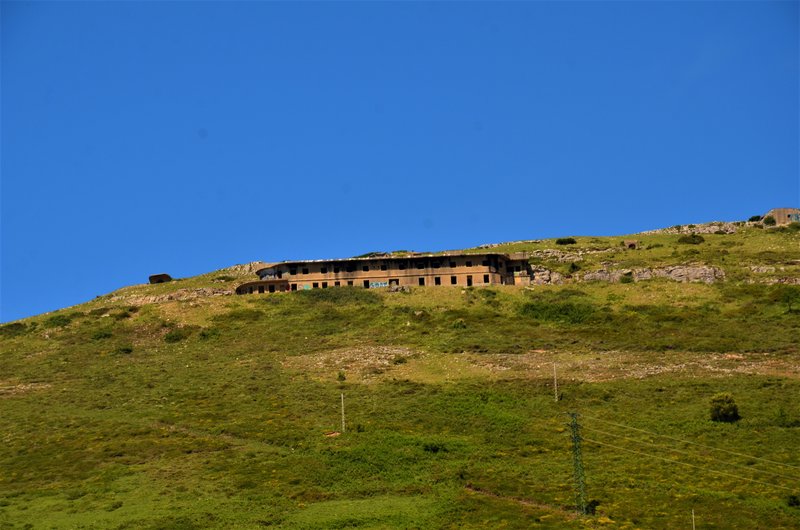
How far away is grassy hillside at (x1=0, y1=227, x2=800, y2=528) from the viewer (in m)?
63.4

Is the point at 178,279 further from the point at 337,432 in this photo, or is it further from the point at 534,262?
the point at 337,432

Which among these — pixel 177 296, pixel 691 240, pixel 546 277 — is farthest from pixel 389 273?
pixel 691 240

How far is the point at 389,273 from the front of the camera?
443 feet

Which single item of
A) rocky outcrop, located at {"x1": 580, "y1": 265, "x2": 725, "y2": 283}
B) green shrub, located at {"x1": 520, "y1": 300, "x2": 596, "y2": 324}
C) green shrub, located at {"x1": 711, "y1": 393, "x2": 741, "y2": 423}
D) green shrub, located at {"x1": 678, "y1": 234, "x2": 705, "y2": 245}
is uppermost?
green shrub, located at {"x1": 678, "y1": 234, "x2": 705, "y2": 245}

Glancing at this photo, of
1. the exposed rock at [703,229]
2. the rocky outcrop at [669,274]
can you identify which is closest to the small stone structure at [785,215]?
the exposed rock at [703,229]

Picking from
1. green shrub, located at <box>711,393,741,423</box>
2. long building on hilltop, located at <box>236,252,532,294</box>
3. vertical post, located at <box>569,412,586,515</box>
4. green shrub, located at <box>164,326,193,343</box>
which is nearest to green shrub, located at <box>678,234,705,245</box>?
long building on hilltop, located at <box>236,252,532,294</box>

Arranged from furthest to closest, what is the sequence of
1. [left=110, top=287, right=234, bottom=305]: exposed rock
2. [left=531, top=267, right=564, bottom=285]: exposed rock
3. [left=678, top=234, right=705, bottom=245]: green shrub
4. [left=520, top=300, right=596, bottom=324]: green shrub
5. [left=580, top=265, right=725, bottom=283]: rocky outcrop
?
[left=678, top=234, right=705, bottom=245]: green shrub
[left=531, top=267, right=564, bottom=285]: exposed rock
[left=110, top=287, right=234, bottom=305]: exposed rock
[left=580, top=265, right=725, bottom=283]: rocky outcrop
[left=520, top=300, right=596, bottom=324]: green shrub

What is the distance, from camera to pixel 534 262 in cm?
15138

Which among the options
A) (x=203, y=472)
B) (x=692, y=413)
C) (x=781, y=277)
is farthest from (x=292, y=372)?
(x=781, y=277)

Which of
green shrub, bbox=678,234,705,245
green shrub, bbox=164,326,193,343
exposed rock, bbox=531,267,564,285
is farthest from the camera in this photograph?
green shrub, bbox=678,234,705,245

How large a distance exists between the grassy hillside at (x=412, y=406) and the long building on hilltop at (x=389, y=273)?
694 centimetres

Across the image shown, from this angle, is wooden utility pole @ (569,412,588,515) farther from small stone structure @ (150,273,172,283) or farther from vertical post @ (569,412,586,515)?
small stone structure @ (150,273,172,283)

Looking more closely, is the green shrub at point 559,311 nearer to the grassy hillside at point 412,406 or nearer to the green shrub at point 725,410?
the grassy hillside at point 412,406

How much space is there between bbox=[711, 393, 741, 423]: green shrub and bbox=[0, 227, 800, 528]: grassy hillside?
36.2 inches
